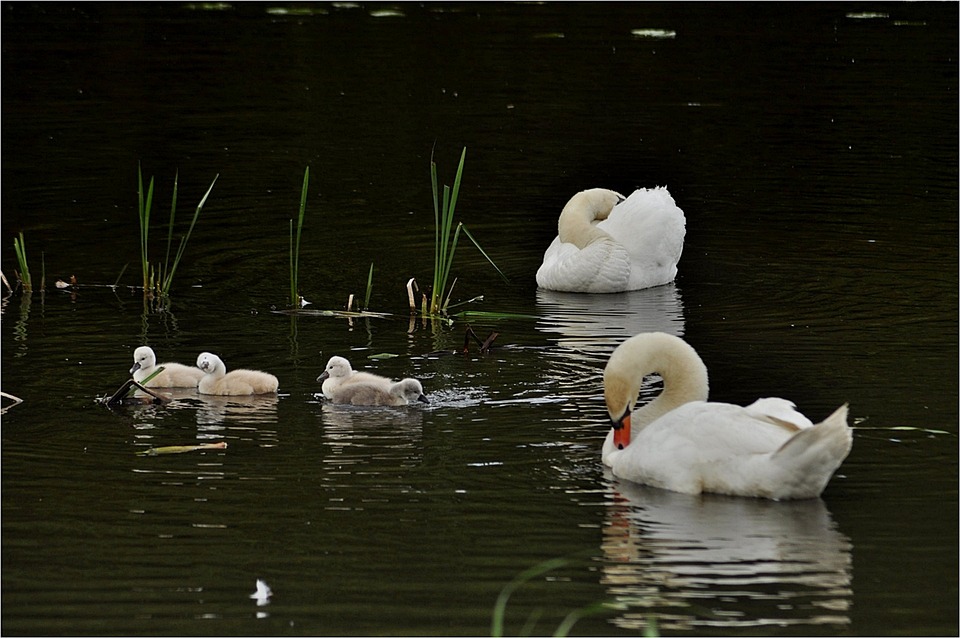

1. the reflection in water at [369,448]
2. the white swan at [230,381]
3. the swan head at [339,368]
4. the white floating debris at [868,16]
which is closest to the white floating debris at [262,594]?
the reflection in water at [369,448]

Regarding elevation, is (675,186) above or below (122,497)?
above

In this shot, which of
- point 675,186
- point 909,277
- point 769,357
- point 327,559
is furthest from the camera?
point 675,186

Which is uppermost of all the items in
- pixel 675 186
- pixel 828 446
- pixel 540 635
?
pixel 675 186

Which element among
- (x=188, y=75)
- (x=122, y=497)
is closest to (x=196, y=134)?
(x=188, y=75)

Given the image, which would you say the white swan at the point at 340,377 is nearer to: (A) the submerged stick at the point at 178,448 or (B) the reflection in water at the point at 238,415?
(B) the reflection in water at the point at 238,415

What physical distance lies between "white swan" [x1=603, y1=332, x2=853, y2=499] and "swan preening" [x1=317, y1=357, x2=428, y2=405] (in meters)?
1.66

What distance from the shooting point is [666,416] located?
901 centimetres

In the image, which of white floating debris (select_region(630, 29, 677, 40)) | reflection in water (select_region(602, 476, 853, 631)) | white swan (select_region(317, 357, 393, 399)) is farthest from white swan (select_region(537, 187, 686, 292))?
white floating debris (select_region(630, 29, 677, 40))

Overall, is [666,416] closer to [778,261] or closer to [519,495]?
[519,495]

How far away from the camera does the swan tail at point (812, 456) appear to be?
8.15m

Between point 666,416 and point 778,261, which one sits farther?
point 778,261

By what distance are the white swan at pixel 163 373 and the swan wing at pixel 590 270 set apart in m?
4.36

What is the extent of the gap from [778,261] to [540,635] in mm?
9309

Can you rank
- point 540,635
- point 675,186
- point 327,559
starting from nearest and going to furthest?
point 540,635 < point 327,559 < point 675,186
